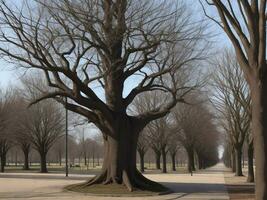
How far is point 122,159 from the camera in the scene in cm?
2536

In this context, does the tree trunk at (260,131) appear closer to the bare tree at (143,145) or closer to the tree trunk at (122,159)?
the tree trunk at (122,159)

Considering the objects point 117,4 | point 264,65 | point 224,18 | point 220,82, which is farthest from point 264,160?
point 220,82

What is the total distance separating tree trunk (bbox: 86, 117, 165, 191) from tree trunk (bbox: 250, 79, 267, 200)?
1394 cm

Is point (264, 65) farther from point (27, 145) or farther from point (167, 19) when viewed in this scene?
point (27, 145)

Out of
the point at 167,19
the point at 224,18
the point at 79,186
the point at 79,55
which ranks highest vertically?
the point at 167,19

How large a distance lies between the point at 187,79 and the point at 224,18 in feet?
66.3

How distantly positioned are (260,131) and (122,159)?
14802mm

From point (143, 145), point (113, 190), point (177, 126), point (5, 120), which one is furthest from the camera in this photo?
point (143, 145)

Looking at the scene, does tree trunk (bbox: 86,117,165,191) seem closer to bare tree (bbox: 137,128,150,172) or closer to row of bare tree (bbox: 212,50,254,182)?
row of bare tree (bbox: 212,50,254,182)

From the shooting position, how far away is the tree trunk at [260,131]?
1094cm

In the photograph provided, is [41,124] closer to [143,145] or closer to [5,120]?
[5,120]

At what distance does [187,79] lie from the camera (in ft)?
105

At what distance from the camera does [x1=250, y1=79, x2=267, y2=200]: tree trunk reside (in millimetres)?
10938

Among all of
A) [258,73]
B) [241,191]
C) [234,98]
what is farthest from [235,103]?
[258,73]
